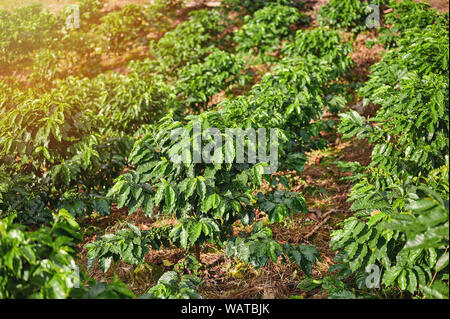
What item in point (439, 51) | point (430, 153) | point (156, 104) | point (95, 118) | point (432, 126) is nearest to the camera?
point (432, 126)

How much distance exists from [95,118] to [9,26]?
22.2 ft

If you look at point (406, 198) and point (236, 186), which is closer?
point (406, 198)

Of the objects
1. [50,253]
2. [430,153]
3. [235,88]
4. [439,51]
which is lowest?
[235,88]

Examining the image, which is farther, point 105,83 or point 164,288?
point 105,83

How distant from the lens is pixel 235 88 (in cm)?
652

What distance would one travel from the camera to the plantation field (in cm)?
168

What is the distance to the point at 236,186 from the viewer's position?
2.23m

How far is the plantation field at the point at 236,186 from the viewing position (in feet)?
5.51

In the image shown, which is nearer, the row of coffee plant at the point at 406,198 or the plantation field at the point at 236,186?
the row of coffee plant at the point at 406,198

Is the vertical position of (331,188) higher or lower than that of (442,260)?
lower

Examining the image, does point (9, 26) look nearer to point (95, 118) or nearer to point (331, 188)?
point (95, 118)

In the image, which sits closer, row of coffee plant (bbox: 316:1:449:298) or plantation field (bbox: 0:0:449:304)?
row of coffee plant (bbox: 316:1:449:298)
